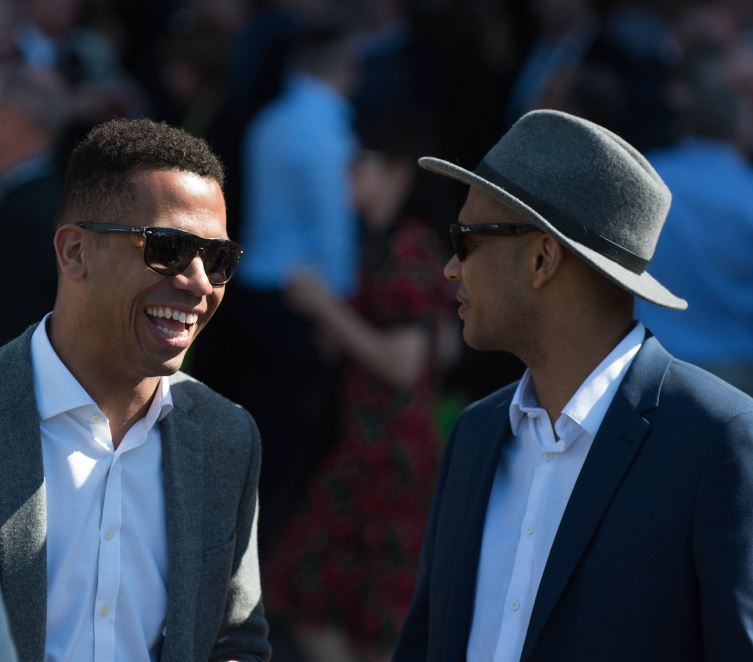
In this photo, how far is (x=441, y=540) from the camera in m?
3.35

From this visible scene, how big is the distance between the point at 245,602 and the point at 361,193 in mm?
3157

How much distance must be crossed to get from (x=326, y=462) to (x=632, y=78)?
3115 millimetres

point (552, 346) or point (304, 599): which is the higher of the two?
point (552, 346)

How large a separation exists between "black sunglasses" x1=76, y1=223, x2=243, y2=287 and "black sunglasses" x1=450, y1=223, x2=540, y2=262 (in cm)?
59

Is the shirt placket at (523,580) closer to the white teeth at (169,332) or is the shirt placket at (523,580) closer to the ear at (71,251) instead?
the white teeth at (169,332)

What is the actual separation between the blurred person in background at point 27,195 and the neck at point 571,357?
3.30 meters

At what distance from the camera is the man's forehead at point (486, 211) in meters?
3.25

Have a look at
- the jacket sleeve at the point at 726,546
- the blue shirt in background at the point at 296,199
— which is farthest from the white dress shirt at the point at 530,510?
the blue shirt in background at the point at 296,199

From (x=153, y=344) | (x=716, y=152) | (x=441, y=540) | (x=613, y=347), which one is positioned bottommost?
(x=441, y=540)

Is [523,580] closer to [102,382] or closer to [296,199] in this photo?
[102,382]

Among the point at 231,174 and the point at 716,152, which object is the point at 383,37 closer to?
the point at 231,174

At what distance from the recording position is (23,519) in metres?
2.86

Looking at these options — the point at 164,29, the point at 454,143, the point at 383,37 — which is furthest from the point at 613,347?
the point at 164,29

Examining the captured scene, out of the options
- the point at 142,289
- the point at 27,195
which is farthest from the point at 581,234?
the point at 27,195
